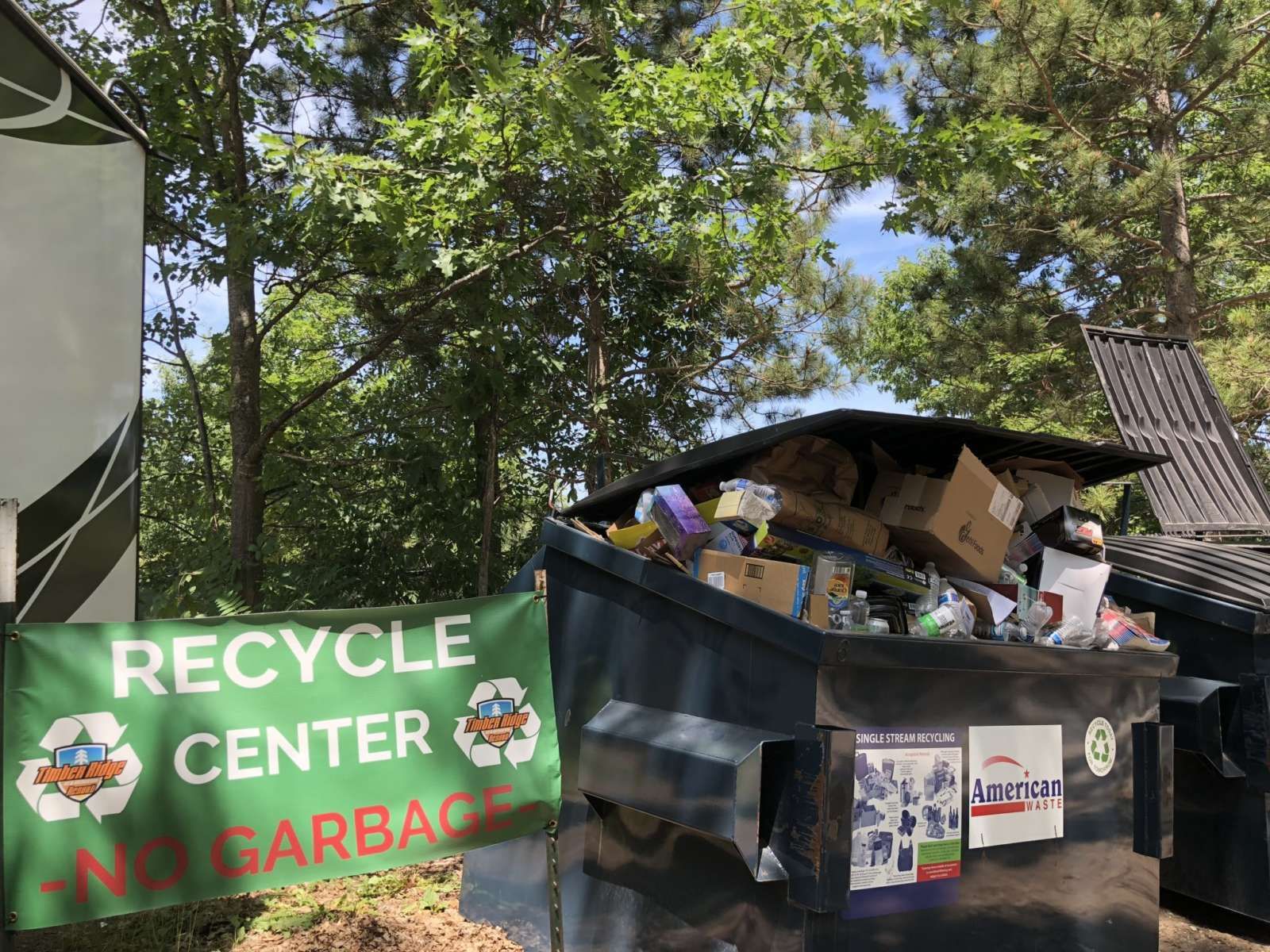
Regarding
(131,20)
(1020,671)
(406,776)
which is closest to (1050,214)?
(131,20)

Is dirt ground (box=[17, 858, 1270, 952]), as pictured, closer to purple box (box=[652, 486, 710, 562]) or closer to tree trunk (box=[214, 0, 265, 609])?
purple box (box=[652, 486, 710, 562])

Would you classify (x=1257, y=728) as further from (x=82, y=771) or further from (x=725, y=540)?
(x=82, y=771)

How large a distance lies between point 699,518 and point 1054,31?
1147cm

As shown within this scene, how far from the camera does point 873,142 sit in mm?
6648

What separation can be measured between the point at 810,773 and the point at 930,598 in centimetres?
95

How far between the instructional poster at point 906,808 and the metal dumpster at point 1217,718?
1634 millimetres

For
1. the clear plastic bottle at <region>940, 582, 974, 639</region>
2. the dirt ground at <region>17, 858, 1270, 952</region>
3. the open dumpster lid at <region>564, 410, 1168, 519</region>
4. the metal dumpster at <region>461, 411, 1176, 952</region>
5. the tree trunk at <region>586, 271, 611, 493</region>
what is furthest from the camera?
the tree trunk at <region>586, 271, 611, 493</region>

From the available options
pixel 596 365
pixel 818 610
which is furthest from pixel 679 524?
pixel 596 365

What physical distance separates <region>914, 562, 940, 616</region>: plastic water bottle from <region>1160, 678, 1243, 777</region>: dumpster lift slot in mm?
1162

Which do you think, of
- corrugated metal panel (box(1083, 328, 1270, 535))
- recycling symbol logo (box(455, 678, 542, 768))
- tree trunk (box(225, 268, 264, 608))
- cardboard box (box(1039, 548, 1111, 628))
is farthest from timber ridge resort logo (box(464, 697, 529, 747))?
tree trunk (box(225, 268, 264, 608))

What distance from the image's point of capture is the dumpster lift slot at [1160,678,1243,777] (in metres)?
3.54

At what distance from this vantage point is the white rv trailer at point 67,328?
2801mm

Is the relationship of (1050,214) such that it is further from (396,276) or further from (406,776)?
(406,776)

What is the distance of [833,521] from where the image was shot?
3053 mm
